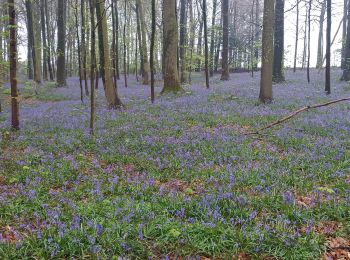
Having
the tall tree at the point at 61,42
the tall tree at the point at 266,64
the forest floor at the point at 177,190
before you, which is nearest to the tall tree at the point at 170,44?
the tall tree at the point at 266,64

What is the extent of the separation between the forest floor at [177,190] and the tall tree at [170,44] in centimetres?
946

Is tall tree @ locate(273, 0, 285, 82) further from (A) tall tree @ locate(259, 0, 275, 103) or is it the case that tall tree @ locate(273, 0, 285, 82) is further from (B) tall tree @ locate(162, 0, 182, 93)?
(A) tall tree @ locate(259, 0, 275, 103)

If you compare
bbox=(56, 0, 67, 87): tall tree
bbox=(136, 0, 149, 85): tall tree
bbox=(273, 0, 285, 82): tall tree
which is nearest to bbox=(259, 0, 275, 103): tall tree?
bbox=(273, 0, 285, 82): tall tree

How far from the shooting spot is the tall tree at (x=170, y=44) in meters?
23.3

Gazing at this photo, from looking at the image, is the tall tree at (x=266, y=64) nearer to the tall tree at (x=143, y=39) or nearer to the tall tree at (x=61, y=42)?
the tall tree at (x=143, y=39)

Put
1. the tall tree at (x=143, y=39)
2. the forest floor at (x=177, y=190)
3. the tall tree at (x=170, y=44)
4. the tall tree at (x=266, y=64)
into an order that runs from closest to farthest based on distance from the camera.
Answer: the forest floor at (x=177, y=190) < the tall tree at (x=266, y=64) < the tall tree at (x=170, y=44) < the tall tree at (x=143, y=39)

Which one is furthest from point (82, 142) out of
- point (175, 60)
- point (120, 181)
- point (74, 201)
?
point (175, 60)

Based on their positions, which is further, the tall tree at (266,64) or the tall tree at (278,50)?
the tall tree at (278,50)

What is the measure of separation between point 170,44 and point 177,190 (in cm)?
1761

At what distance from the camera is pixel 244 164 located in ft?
30.3

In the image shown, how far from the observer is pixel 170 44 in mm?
23781

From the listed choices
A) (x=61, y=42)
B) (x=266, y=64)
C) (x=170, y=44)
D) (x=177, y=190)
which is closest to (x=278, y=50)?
(x=170, y=44)

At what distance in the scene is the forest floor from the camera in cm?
527

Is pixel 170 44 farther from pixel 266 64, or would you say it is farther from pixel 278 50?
pixel 278 50
